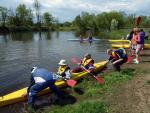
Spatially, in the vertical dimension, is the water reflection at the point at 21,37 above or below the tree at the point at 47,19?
below

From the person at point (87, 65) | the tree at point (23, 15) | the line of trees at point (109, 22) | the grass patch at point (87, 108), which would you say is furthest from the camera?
the tree at point (23, 15)

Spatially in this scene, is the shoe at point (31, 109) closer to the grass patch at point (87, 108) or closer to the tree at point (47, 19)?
the grass patch at point (87, 108)

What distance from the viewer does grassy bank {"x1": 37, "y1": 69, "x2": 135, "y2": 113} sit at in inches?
365

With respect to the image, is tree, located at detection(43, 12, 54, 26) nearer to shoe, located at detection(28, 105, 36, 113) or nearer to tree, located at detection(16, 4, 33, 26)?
tree, located at detection(16, 4, 33, 26)

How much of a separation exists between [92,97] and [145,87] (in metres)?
2.35

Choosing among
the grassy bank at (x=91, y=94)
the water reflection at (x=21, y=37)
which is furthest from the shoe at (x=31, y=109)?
the water reflection at (x=21, y=37)

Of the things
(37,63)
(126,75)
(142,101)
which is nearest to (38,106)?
(142,101)

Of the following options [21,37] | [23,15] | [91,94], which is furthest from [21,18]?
[91,94]

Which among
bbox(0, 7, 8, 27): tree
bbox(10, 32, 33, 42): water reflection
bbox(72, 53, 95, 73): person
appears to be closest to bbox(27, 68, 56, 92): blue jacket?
bbox(72, 53, 95, 73): person

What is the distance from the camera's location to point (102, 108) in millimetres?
9219

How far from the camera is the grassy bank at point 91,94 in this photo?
9270mm

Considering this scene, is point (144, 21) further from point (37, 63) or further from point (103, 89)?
point (103, 89)

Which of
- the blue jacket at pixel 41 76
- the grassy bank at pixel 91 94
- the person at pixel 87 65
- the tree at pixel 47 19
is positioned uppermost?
the tree at pixel 47 19

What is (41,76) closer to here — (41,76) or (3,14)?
(41,76)
